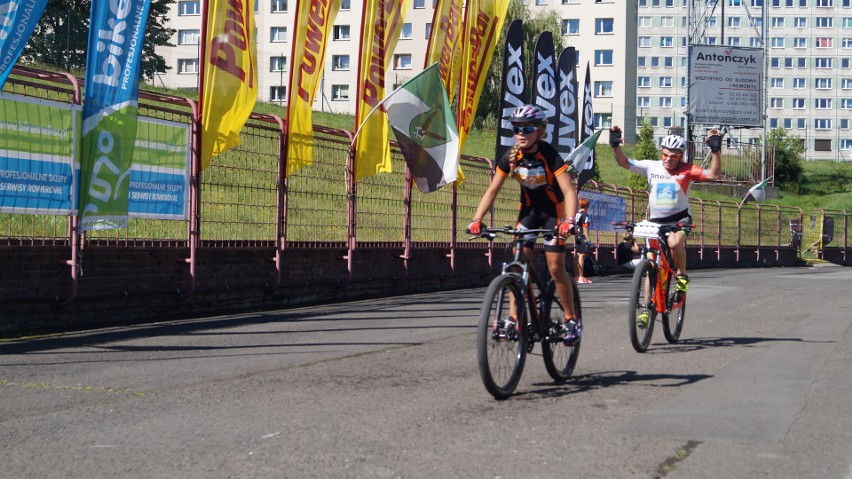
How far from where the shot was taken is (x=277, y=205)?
1428 centimetres

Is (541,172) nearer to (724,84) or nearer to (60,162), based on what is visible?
(60,162)

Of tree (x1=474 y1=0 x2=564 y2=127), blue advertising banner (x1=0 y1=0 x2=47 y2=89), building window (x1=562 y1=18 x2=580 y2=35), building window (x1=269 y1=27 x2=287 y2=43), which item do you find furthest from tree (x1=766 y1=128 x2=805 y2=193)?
blue advertising banner (x1=0 y1=0 x2=47 y2=89)

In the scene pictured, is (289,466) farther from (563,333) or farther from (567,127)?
(567,127)

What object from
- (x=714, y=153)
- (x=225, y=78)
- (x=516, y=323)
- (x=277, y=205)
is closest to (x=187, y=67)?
(x=277, y=205)

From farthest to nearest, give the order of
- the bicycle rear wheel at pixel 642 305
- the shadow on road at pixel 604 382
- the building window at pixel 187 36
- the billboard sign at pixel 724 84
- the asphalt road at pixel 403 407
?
1. the building window at pixel 187 36
2. the billboard sign at pixel 724 84
3. the bicycle rear wheel at pixel 642 305
4. the shadow on road at pixel 604 382
5. the asphalt road at pixel 403 407

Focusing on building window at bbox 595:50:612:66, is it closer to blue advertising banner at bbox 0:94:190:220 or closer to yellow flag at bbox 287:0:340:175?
yellow flag at bbox 287:0:340:175

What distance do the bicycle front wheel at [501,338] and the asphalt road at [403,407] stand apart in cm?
16

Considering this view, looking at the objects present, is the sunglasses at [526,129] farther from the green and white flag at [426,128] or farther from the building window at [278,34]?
the building window at [278,34]

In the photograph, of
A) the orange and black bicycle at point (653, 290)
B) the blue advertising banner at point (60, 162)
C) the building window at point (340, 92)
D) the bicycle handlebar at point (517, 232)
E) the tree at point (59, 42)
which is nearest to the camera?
the bicycle handlebar at point (517, 232)

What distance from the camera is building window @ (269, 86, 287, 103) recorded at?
65.1 meters

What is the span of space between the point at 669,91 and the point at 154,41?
71.3 metres

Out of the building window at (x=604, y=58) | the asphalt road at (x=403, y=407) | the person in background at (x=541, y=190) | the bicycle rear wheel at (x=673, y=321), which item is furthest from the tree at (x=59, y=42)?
the building window at (x=604, y=58)

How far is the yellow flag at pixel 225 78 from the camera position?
1248cm

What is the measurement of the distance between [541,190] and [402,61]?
248 feet
